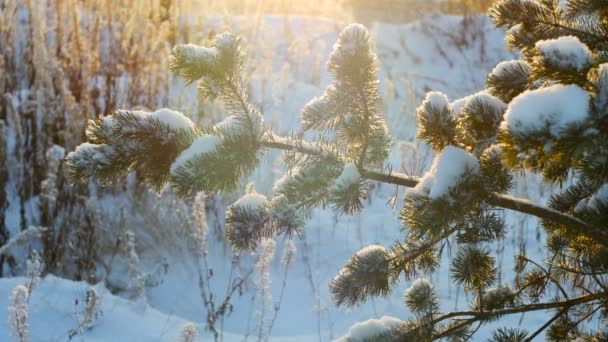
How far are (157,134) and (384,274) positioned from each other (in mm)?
546

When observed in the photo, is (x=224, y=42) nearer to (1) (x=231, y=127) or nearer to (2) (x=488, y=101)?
(1) (x=231, y=127)

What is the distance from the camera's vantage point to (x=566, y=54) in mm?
837

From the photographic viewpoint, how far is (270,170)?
3945 mm

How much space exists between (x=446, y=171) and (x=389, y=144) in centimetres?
20

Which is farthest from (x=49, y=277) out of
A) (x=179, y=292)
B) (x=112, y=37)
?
(x=112, y=37)

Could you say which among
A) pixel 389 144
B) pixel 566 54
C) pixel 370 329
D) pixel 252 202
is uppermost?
pixel 566 54

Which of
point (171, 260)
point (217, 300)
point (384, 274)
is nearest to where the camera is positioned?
point (384, 274)

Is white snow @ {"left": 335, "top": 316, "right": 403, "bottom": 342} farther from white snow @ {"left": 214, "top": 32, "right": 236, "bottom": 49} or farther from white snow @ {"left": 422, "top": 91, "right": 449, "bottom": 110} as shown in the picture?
white snow @ {"left": 214, "top": 32, "right": 236, "bottom": 49}

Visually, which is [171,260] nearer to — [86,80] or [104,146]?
[86,80]

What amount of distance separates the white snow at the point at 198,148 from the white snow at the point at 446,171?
348mm

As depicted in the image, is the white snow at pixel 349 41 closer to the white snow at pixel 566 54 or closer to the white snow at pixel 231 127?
the white snow at pixel 231 127

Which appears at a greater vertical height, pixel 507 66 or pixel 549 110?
pixel 507 66

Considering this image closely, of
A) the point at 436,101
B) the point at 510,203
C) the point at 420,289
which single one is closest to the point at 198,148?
the point at 436,101

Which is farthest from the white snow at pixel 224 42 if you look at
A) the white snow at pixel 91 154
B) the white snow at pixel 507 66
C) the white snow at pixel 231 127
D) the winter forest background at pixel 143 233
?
the winter forest background at pixel 143 233
